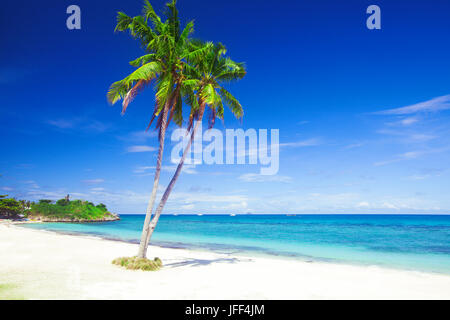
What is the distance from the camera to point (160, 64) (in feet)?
33.2

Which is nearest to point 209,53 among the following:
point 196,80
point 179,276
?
point 196,80

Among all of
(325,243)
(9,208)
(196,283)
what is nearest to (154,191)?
(196,283)

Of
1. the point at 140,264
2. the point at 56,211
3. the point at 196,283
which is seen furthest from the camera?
the point at 56,211

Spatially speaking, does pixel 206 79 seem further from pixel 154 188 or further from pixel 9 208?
pixel 9 208

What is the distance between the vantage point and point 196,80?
10.1 m

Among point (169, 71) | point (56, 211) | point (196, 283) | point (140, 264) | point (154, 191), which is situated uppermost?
point (169, 71)

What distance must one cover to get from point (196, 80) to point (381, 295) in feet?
30.0

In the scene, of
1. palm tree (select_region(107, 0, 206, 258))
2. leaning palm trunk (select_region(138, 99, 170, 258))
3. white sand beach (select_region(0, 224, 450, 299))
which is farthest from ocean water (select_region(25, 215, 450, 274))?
palm tree (select_region(107, 0, 206, 258))

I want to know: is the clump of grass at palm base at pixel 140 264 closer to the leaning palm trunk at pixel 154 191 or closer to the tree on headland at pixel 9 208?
the leaning palm trunk at pixel 154 191

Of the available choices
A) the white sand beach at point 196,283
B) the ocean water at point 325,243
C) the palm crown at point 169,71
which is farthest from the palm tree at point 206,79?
→ the ocean water at point 325,243

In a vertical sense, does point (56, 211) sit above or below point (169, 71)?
below
